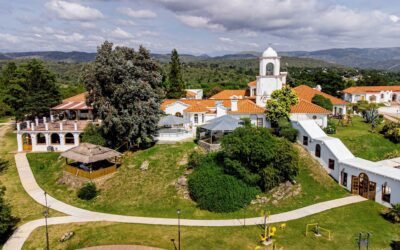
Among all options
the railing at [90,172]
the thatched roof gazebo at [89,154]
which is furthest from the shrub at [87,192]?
the thatched roof gazebo at [89,154]

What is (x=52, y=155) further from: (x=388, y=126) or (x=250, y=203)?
(x=388, y=126)

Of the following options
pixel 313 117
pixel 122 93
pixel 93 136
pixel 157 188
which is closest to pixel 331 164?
pixel 313 117

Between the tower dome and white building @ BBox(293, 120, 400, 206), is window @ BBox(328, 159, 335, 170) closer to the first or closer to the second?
white building @ BBox(293, 120, 400, 206)

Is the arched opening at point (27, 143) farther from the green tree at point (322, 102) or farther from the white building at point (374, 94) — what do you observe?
the white building at point (374, 94)

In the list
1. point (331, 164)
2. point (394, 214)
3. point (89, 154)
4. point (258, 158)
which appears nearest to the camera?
point (394, 214)

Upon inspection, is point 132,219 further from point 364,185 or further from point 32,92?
point 32,92

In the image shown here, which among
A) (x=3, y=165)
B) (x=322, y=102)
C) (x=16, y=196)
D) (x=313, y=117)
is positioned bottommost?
(x=16, y=196)

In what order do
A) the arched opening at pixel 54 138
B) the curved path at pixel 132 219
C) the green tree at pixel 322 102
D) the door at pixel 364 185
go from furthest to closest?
1. the green tree at pixel 322 102
2. the arched opening at pixel 54 138
3. the door at pixel 364 185
4. the curved path at pixel 132 219
